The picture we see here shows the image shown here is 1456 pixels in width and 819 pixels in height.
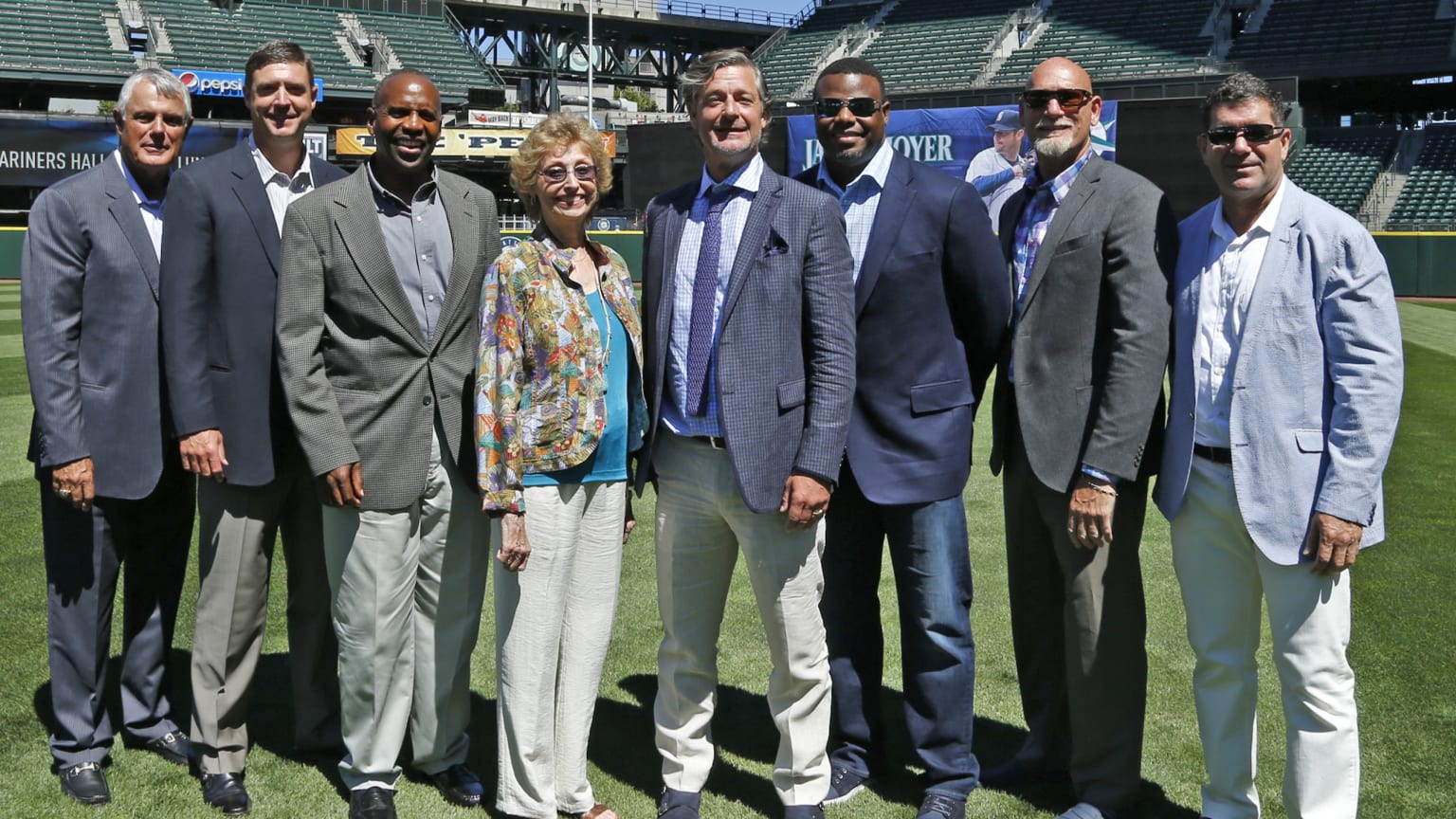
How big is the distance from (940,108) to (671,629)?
79.4 ft

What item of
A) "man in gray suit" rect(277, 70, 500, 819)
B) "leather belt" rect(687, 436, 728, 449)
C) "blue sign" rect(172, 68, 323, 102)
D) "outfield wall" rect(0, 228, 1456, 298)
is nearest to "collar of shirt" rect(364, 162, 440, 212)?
"man in gray suit" rect(277, 70, 500, 819)

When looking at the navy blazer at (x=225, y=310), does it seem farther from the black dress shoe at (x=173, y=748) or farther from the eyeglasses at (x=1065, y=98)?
the eyeglasses at (x=1065, y=98)

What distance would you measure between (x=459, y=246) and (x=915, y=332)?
49.0 inches

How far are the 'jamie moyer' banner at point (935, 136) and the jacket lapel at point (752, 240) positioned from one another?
2229 cm

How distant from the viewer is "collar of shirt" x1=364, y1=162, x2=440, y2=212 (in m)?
3.48

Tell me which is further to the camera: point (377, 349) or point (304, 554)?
point (304, 554)

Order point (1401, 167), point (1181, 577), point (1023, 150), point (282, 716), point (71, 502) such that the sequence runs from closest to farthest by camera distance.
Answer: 1. point (1181, 577)
2. point (71, 502)
3. point (282, 716)
4. point (1023, 150)
5. point (1401, 167)

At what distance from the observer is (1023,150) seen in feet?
79.3

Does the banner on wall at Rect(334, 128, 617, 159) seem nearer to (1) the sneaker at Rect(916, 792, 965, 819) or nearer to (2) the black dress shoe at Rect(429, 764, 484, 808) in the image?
(2) the black dress shoe at Rect(429, 764, 484, 808)

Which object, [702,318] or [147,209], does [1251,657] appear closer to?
[702,318]

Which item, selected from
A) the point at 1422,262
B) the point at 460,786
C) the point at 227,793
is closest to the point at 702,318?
the point at 460,786

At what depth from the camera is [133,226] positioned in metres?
3.64

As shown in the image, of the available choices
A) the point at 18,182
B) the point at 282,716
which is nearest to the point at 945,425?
the point at 282,716

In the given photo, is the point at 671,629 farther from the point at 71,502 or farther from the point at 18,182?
the point at 18,182
